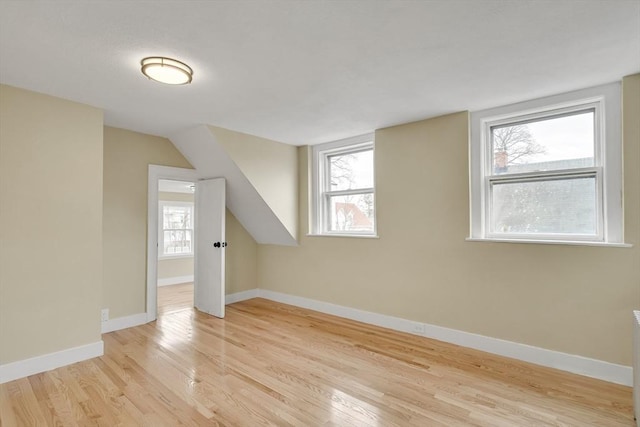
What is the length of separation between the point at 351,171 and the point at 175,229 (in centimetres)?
495

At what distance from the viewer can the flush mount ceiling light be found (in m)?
2.23

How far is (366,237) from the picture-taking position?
162 inches

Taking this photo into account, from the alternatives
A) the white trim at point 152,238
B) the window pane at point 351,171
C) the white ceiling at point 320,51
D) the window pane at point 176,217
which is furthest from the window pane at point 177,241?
the white ceiling at point 320,51

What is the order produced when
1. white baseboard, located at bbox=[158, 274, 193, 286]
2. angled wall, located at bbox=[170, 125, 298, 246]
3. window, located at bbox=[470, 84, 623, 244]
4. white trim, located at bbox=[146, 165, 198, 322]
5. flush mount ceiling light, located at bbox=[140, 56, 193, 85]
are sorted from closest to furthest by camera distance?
1. flush mount ceiling light, located at bbox=[140, 56, 193, 85]
2. window, located at bbox=[470, 84, 623, 244]
3. angled wall, located at bbox=[170, 125, 298, 246]
4. white trim, located at bbox=[146, 165, 198, 322]
5. white baseboard, located at bbox=[158, 274, 193, 286]

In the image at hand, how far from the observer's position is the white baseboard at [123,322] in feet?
12.3

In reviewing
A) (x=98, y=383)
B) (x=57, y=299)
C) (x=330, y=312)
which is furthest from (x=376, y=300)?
(x=57, y=299)

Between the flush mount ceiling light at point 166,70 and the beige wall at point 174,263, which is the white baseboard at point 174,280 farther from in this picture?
the flush mount ceiling light at point 166,70

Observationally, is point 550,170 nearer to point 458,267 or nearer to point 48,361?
point 458,267

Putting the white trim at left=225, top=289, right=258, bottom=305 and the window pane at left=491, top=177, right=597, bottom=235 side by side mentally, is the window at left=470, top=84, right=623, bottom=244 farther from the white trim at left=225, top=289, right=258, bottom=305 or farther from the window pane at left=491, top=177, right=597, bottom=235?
the white trim at left=225, top=289, right=258, bottom=305

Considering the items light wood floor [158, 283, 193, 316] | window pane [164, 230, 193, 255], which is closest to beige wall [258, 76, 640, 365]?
light wood floor [158, 283, 193, 316]

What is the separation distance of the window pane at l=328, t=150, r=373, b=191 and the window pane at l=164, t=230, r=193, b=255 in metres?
4.51

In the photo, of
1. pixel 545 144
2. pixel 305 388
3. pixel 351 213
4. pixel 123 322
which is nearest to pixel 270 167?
pixel 351 213

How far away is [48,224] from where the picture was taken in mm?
2834

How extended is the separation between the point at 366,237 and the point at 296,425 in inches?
96.0
